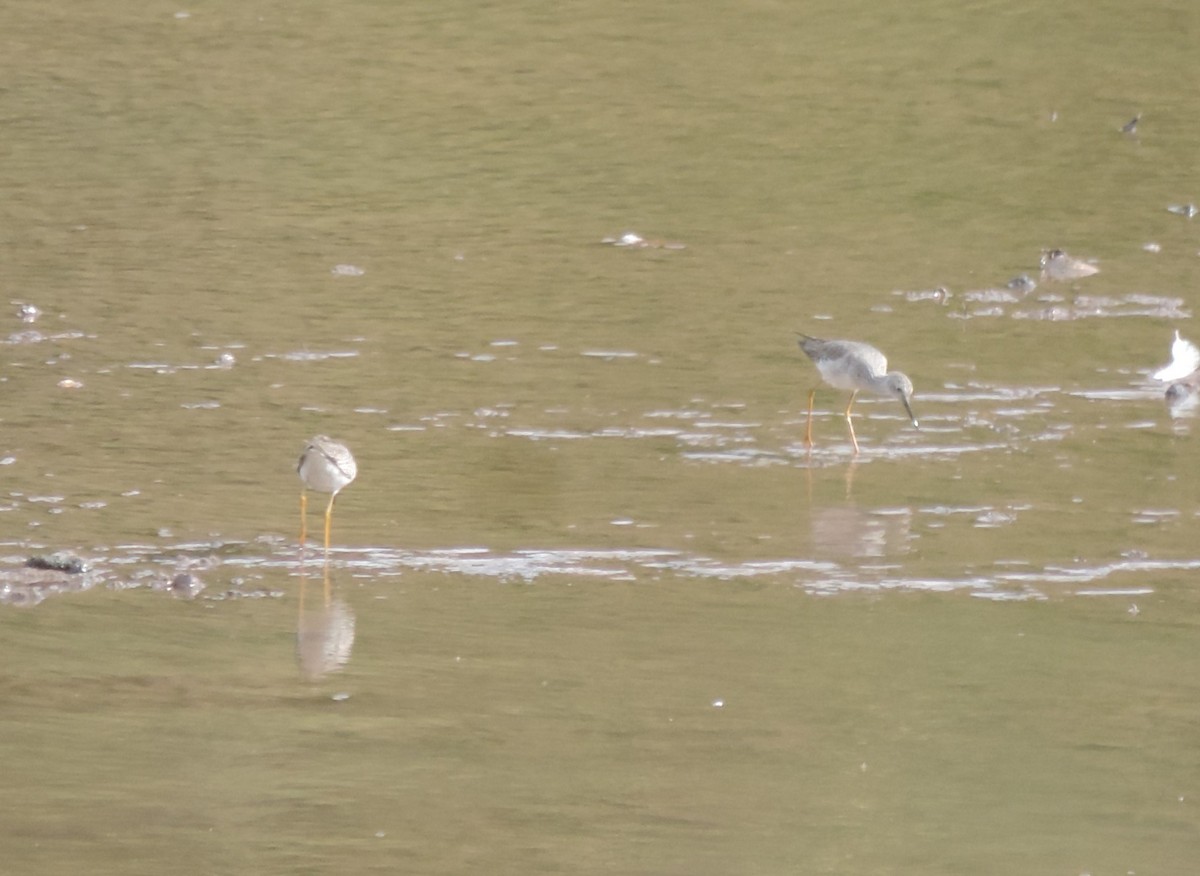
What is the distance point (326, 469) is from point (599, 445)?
158cm

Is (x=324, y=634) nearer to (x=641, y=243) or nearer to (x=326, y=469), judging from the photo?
(x=326, y=469)

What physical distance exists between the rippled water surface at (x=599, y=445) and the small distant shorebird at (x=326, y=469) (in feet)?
0.51

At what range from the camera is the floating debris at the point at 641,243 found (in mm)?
12359

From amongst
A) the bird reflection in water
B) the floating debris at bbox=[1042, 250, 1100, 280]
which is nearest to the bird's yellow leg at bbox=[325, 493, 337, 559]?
the bird reflection in water

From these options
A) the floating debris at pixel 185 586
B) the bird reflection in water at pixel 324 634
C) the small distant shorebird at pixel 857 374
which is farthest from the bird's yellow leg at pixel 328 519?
the small distant shorebird at pixel 857 374

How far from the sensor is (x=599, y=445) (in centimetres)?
895

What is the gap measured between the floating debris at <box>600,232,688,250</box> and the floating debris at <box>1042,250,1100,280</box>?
198 cm

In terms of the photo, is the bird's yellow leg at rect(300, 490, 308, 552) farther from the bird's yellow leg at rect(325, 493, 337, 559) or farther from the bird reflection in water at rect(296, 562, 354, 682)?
the bird reflection in water at rect(296, 562, 354, 682)

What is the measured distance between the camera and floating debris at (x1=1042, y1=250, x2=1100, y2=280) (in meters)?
11.9

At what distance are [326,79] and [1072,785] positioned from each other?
11.3 metres

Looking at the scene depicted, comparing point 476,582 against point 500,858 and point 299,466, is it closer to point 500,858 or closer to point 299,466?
point 299,466

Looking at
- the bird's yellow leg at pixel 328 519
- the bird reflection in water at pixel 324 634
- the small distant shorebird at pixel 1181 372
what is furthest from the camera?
the small distant shorebird at pixel 1181 372

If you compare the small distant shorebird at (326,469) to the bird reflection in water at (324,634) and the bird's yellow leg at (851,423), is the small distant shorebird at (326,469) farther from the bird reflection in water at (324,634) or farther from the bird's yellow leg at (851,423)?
the bird's yellow leg at (851,423)

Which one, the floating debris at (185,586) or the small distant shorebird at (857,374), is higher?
the small distant shorebird at (857,374)
